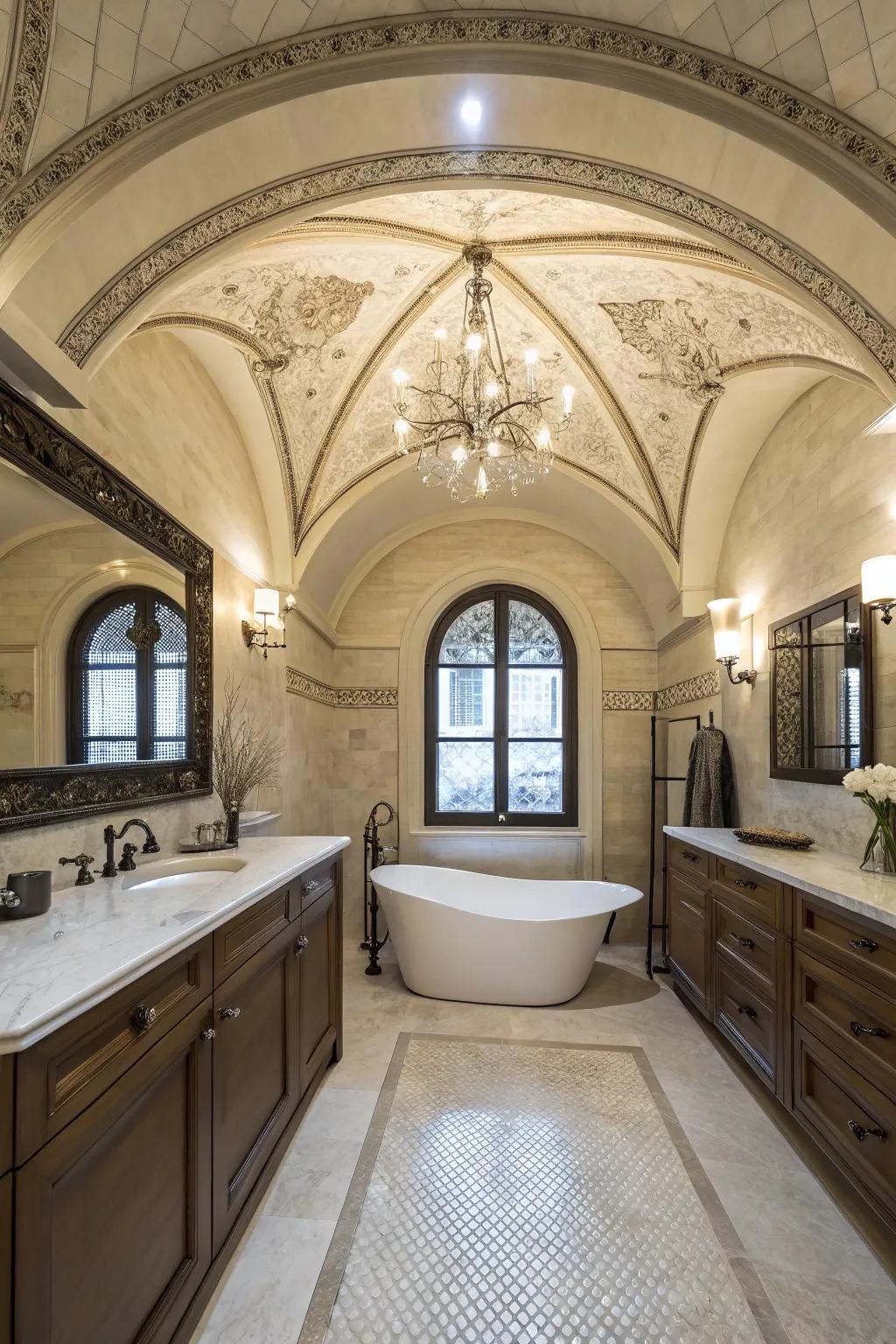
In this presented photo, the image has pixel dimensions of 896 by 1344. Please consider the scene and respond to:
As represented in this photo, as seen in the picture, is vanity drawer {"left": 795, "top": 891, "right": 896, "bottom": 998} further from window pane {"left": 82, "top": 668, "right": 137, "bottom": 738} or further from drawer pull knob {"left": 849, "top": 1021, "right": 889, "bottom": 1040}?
window pane {"left": 82, "top": 668, "right": 137, "bottom": 738}

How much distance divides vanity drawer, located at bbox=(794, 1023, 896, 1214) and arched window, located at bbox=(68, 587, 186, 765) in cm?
235

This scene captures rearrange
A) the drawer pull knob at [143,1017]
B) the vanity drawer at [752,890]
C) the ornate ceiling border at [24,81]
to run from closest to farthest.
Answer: the drawer pull knob at [143,1017] < the ornate ceiling border at [24,81] < the vanity drawer at [752,890]

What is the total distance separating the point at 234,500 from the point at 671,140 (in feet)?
7.99

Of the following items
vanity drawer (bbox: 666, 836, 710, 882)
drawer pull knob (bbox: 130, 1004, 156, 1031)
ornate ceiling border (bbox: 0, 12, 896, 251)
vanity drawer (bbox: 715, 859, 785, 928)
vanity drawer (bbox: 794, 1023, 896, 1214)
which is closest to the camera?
drawer pull knob (bbox: 130, 1004, 156, 1031)

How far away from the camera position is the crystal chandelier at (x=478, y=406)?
8.93 feet

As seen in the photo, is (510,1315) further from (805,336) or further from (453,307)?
(453,307)

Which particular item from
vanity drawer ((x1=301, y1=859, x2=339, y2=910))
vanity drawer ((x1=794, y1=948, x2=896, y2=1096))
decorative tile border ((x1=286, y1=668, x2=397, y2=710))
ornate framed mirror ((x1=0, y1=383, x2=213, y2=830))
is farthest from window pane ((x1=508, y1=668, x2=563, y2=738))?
A: vanity drawer ((x1=794, y1=948, x2=896, y2=1096))

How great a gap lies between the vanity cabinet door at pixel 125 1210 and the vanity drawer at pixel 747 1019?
1.89 m

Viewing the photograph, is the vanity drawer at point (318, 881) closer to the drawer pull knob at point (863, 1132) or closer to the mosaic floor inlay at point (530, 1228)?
the mosaic floor inlay at point (530, 1228)

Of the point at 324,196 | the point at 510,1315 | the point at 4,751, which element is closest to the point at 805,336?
the point at 324,196

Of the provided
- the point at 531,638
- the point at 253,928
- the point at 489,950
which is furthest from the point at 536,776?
the point at 253,928

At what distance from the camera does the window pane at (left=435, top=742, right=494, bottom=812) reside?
5410mm

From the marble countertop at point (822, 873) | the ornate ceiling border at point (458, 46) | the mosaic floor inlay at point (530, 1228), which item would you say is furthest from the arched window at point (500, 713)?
the ornate ceiling border at point (458, 46)

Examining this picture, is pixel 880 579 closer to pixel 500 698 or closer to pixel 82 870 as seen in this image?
pixel 82 870
